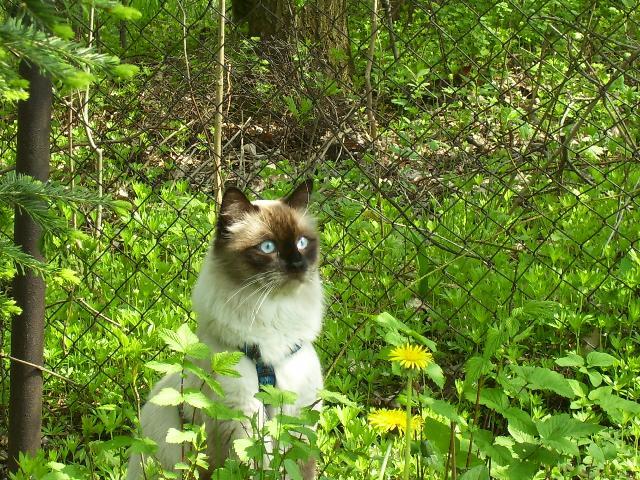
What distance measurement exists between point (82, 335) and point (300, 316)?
4.32ft

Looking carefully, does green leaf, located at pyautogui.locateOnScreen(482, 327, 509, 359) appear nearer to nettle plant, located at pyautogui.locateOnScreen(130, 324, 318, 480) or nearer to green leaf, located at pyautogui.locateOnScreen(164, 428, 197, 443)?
nettle plant, located at pyautogui.locateOnScreen(130, 324, 318, 480)

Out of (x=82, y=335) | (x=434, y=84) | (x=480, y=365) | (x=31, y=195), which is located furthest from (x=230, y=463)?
(x=434, y=84)

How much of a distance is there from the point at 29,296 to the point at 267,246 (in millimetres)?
914

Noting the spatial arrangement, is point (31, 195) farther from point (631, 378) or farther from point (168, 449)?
point (631, 378)

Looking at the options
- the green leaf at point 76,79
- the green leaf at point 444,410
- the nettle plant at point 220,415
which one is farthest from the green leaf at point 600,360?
the green leaf at point 76,79

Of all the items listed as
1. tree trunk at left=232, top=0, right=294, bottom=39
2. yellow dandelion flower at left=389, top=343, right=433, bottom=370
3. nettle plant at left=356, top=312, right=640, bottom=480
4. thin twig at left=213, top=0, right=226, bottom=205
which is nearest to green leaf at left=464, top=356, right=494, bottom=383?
nettle plant at left=356, top=312, right=640, bottom=480

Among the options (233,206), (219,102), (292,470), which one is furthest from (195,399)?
(219,102)

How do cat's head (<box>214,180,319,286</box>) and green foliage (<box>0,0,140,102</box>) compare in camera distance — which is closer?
green foliage (<box>0,0,140,102</box>)

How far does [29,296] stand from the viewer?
2924 mm

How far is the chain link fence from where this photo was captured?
12.5ft

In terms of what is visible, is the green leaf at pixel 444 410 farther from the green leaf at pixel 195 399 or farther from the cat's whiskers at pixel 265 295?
the cat's whiskers at pixel 265 295

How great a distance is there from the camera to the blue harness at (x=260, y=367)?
2.92 metres

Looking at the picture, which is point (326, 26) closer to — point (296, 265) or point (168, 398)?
point (296, 265)

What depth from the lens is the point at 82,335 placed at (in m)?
3.85
